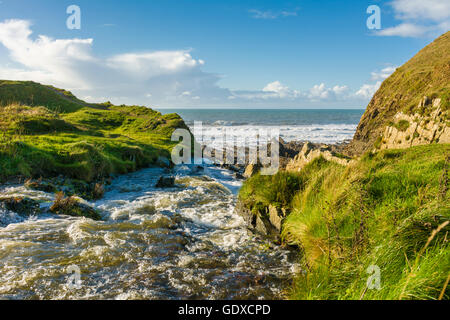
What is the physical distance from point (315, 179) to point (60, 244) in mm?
7587

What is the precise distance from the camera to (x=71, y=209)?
984 centimetres

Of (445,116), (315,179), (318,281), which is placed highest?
(445,116)

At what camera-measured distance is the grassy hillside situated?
1069 inches

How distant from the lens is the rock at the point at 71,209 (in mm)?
9656

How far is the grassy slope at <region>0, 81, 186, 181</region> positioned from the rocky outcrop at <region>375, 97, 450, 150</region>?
18.5m

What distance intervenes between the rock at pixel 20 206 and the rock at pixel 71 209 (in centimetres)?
57

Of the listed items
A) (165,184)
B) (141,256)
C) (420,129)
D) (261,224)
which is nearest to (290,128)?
(420,129)

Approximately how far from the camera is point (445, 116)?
1566 centimetres

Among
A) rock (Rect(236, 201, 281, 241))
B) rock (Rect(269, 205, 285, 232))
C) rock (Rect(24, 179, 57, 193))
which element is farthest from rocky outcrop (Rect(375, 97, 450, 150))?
rock (Rect(24, 179, 57, 193))

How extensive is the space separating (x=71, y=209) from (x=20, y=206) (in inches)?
63.5

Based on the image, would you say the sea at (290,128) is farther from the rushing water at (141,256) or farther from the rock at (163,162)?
the rushing water at (141,256)

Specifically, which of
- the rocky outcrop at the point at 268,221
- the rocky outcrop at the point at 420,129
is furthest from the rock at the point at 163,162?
the rocky outcrop at the point at 420,129
